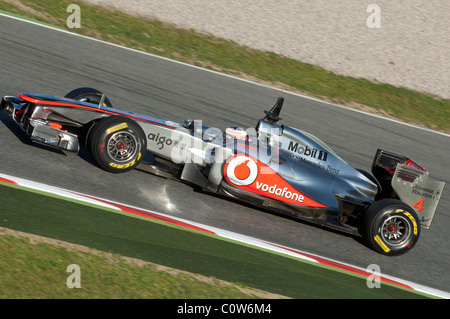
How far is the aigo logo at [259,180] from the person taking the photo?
6.89 meters

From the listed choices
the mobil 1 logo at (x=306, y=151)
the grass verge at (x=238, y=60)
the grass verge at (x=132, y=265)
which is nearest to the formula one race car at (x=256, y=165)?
the mobil 1 logo at (x=306, y=151)

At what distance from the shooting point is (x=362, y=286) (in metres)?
6.32

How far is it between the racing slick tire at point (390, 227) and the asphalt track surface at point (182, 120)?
0.59ft

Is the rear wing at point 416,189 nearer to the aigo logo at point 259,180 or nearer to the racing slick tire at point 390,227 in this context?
the racing slick tire at point 390,227

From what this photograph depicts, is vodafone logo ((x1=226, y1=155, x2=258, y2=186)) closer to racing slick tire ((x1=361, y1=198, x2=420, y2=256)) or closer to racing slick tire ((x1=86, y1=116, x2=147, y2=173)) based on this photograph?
racing slick tire ((x1=86, y1=116, x2=147, y2=173))

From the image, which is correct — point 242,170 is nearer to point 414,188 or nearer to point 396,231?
point 396,231

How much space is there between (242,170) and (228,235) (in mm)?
798

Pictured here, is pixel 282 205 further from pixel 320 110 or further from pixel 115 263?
pixel 320 110

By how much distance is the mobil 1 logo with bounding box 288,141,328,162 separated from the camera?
7.34 m

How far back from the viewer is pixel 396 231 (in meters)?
7.06

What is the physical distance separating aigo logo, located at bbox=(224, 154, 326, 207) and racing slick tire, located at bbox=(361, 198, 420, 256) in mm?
695

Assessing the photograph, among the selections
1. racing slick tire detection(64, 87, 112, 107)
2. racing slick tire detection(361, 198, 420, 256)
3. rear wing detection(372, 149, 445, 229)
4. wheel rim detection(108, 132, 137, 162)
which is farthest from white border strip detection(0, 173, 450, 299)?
racing slick tire detection(64, 87, 112, 107)

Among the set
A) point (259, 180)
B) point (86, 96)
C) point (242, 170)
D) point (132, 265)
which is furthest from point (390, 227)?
point (86, 96)
